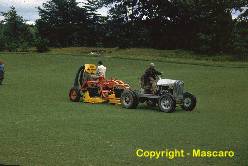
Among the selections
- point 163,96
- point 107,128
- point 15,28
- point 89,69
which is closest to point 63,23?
point 15,28

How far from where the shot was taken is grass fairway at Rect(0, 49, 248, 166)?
1197 cm

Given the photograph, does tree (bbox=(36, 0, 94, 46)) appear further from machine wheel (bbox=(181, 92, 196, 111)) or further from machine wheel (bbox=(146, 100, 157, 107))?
machine wheel (bbox=(181, 92, 196, 111))

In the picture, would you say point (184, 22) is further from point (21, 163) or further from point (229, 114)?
point (21, 163)

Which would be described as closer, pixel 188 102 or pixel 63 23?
pixel 188 102

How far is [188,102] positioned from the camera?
22281 mm

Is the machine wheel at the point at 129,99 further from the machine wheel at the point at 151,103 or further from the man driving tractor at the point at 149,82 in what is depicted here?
the machine wheel at the point at 151,103

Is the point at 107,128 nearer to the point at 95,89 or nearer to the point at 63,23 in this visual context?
the point at 95,89

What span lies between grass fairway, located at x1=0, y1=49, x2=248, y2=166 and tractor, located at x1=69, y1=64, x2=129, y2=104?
2.43ft

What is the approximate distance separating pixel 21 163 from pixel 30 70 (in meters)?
37.6

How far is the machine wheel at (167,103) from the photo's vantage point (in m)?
21.2

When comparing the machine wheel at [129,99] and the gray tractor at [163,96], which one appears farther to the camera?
the machine wheel at [129,99]

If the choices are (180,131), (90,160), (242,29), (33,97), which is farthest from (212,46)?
(90,160)

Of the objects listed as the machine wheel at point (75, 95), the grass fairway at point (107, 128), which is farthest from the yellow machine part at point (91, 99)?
the grass fairway at point (107, 128)

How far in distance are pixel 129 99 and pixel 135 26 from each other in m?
61.1
